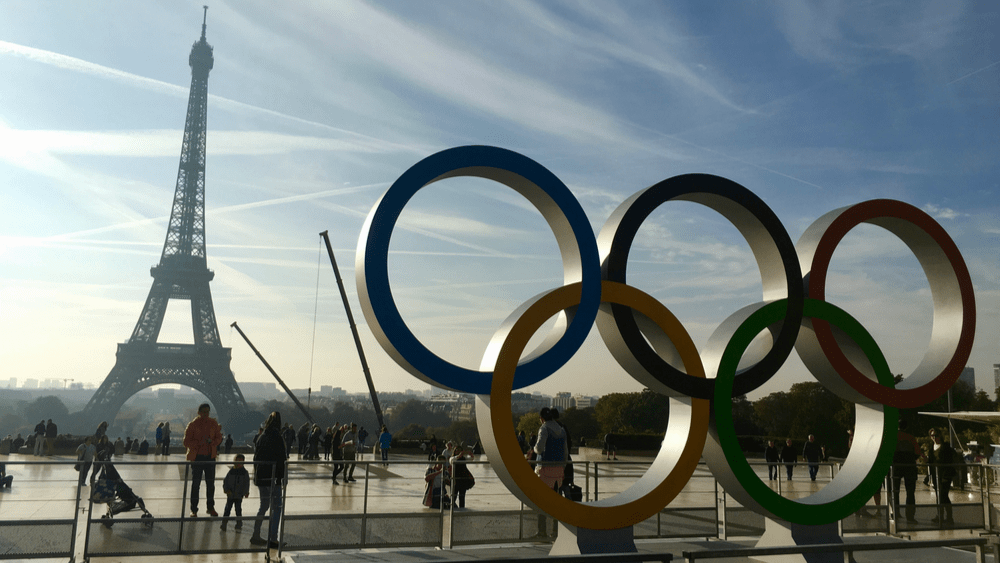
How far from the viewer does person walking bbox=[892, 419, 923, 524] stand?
414 inches

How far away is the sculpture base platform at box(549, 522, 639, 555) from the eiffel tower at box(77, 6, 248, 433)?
51.7 meters

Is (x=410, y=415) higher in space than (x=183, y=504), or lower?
lower

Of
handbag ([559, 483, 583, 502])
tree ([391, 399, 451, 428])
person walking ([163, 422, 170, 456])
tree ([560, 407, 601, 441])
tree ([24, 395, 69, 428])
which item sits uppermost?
handbag ([559, 483, 583, 502])

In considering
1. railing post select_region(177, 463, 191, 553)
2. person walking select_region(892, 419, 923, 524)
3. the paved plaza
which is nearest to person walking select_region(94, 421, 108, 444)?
the paved plaza

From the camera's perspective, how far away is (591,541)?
7281 mm

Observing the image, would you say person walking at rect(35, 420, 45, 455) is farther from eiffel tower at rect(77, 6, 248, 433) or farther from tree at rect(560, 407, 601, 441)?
tree at rect(560, 407, 601, 441)

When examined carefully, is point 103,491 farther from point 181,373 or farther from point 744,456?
point 181,373

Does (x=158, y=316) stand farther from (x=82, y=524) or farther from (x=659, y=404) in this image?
(x=82, y=524)

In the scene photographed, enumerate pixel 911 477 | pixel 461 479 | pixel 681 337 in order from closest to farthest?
pixel 681 337 < pixel 461 479 < pixel 911 477

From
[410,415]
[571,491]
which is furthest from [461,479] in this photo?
[410,415]

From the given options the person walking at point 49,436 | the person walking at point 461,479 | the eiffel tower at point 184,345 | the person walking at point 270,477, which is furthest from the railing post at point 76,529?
the eiffel tower at point 184,345

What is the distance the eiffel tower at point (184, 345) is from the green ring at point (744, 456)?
52725 millimetres

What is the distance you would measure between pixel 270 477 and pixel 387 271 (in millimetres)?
3450

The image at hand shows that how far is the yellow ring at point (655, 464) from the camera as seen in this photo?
22.8ft
